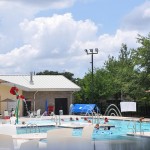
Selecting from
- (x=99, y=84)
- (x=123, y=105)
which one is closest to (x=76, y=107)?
(x=99, y=84)

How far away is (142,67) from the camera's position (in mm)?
32125

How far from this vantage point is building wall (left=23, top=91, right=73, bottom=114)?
39.5 m

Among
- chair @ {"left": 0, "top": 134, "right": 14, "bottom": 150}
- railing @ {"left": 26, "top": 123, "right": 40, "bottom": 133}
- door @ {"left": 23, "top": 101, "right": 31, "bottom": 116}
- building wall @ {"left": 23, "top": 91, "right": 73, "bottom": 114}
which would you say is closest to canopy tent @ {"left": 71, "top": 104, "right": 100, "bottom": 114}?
building wall @ {"left": 23, "top": 91, "right": 73, "bottom": 114}

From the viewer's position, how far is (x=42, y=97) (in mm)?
39875

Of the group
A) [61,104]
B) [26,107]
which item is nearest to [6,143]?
[26,107]

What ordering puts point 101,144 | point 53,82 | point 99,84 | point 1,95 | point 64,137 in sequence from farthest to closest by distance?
point 99,84
point 53,82
point 1,95
point 101,144
point 64,137

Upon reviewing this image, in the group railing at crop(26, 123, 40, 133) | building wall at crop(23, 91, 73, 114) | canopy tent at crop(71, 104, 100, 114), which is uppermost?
building wall at crop(23, 91, 73, 114)

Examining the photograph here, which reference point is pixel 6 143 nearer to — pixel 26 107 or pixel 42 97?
pixel 26 107

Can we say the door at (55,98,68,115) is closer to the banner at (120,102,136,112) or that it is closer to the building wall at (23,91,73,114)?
the building wall at (23,91,73,114)

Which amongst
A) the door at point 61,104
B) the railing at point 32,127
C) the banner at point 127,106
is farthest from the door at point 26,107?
the railing at point 32,127

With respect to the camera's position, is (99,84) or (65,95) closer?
(65,95)

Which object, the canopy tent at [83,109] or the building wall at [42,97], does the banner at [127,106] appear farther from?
the building wall at [42,97]

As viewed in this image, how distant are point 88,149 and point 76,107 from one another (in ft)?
94.7

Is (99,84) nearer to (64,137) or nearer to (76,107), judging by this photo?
(76,107)
